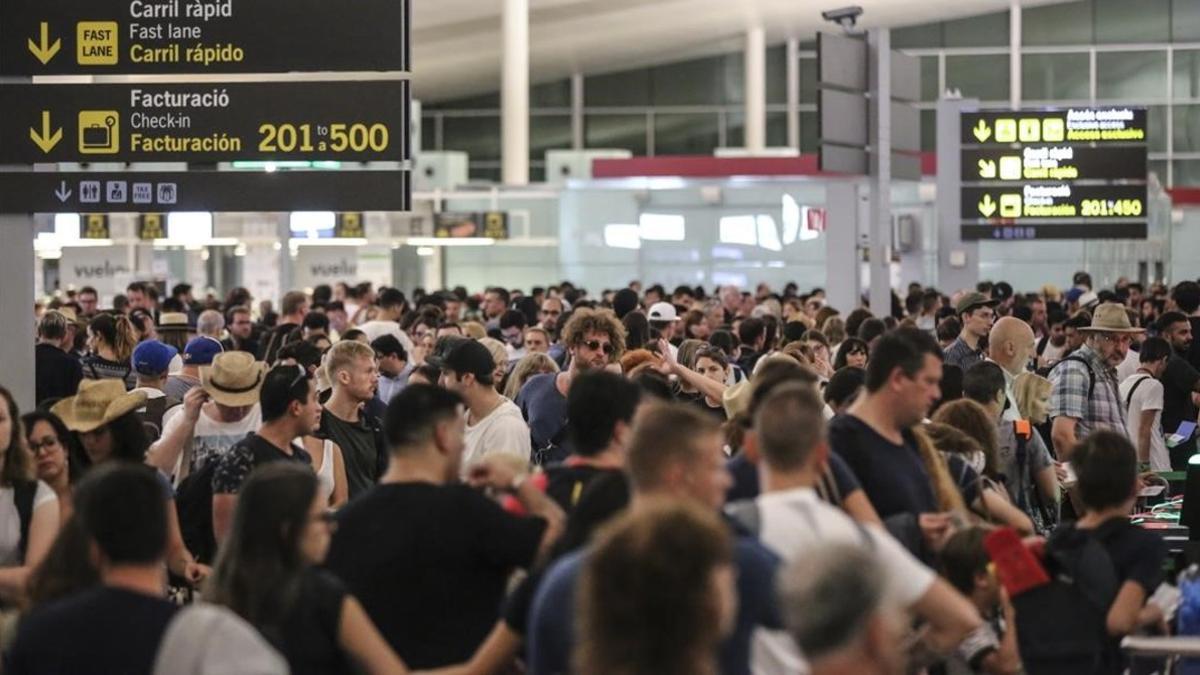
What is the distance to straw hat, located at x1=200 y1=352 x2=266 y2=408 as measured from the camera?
889 cm

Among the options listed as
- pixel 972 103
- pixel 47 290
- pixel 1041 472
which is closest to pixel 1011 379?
pixel 1041 472

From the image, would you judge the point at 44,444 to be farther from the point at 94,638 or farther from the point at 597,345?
the point at 597,345

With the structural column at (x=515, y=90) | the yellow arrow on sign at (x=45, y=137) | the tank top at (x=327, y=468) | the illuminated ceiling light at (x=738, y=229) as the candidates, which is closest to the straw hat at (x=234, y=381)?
the tank top at (x=327, y=468)

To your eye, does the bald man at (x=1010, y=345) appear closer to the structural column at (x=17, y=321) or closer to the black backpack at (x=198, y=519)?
the structural column at (x=17, y=321)

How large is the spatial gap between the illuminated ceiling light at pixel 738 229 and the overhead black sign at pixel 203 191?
23636mm

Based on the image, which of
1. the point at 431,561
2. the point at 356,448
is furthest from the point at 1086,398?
the point at 431,561

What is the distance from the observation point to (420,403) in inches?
230

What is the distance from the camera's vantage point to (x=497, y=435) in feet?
29.7

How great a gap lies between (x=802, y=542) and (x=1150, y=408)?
8.63 meters

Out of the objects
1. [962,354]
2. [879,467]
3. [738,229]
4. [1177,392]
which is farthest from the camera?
[738,229]

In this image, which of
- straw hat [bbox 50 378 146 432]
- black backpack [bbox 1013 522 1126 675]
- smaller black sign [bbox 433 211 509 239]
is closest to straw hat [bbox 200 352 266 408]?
straw hat [bbox 50 378 146 432]

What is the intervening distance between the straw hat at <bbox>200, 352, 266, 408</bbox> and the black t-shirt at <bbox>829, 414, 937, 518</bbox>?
2.98 meters

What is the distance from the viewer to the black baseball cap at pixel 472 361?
362 inches

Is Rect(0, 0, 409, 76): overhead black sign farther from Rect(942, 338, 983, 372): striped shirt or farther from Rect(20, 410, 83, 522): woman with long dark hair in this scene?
Rect(942, 338, 983, 372): striped shirt
